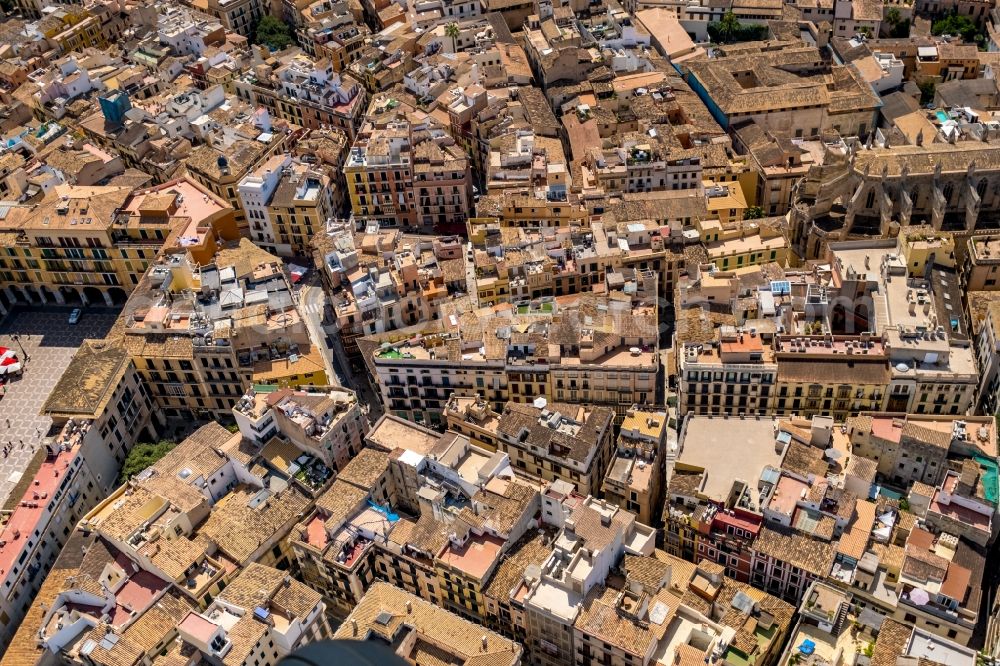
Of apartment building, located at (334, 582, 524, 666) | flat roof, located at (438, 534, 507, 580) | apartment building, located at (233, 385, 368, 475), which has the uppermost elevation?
apartment building, located at (233, 385, 368, 475)

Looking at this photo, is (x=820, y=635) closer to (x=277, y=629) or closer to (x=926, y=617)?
(x=926, y=617)

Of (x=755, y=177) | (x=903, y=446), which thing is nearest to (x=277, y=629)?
(x=903, y=446)

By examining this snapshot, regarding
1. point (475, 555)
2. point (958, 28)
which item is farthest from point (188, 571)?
point (958, 28)

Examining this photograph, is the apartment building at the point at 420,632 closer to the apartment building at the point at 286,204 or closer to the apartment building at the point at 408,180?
the apartment building at the point at 408,180

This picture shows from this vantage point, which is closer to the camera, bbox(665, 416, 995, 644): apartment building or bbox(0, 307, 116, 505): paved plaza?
bbox(665, 416, 995, 644): apartment building

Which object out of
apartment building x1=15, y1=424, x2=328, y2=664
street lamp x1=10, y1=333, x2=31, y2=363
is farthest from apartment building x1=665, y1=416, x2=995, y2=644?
street lamp x1=10, y1=333, x2=31, y2=363

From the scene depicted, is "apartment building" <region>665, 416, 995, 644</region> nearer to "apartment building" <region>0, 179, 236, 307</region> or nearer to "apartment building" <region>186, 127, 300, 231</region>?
"apartment building" <region>0, 179, 236, 307</region>

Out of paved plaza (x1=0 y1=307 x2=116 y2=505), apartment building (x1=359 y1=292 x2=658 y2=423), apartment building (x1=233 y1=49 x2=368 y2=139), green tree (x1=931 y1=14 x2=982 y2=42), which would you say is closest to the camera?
apartment building (x1=359 y1=292 x2=658 y2=423)

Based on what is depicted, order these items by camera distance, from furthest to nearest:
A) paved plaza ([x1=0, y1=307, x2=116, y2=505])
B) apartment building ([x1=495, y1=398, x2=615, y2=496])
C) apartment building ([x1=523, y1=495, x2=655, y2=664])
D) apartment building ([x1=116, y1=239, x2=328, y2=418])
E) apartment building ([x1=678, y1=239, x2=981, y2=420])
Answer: paved plaza ([x1=0, y1=307, x2=116, y2=505]) → apartment building ([x1=116, y1=239, x2=328, y2=418]) → apartment building ([x1=678, y1=239, x2=981, y2=420]) → apartment building ([x1=495, y1=398, x2=615, y2=496]) → apartment building ([x1=523, y1=495, x2=655, y2=664])
